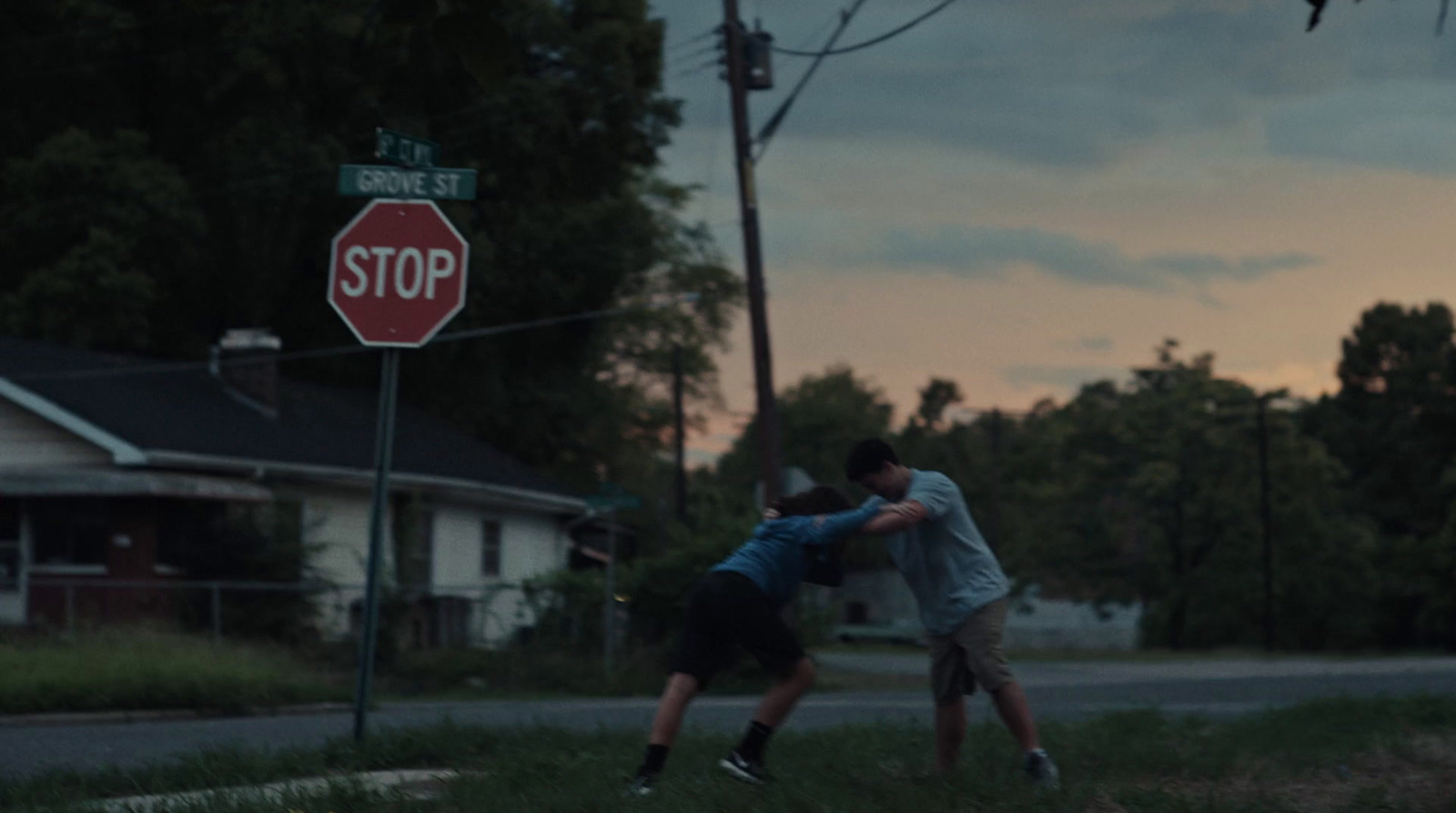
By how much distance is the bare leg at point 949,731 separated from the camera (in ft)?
29.6

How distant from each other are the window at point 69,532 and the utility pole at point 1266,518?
3534cm

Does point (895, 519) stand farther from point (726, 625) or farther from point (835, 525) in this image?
point (726, 625)

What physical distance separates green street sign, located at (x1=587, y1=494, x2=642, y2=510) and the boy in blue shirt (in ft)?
48.0

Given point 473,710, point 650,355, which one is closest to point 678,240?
point 650,355

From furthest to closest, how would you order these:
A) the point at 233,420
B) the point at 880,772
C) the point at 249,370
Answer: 1. the point at 249,370
2. the point at 233,420
3. the point at 880,772

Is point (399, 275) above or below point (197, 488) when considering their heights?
above

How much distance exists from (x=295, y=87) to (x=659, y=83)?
26.8 feet

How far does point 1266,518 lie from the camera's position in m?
53.2

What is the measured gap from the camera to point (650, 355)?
56438 millimetres

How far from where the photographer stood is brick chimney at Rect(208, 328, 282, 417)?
31734mm

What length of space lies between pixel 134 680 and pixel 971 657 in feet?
36.2

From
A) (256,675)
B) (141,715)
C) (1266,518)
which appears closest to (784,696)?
(141,715)

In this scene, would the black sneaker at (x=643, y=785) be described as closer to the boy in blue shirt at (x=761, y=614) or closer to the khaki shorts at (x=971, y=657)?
the boy in blue shirt at (x=761, y=614)

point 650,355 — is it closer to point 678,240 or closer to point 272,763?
point 678,240
